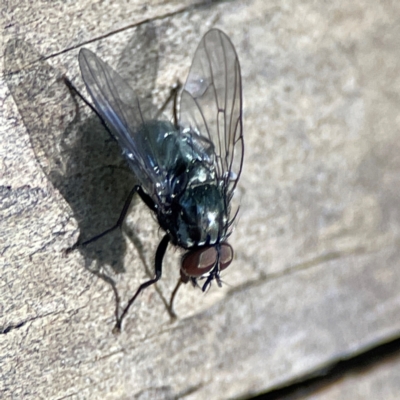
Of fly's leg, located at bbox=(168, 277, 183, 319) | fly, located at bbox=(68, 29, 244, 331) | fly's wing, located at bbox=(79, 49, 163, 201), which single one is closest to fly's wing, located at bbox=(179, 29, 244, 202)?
fly, located at bbox=(68, 29, 244, 331)

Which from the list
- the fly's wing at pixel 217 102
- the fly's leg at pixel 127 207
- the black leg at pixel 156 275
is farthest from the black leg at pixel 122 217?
the fly's wing at pixel 217 102

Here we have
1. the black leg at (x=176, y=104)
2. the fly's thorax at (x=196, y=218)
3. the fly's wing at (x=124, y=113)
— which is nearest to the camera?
the fly's wing at (x=124, y=113)

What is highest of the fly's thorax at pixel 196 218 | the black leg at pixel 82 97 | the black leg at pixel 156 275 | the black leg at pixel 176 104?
the black leg at pixel 82 97

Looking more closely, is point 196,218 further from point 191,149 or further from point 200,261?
point 191,149

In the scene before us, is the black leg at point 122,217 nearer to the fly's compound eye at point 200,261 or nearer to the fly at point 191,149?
the fly at point 191,149

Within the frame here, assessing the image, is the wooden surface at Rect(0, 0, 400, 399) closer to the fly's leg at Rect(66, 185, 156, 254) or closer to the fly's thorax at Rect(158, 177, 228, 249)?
the fly's leg at Rect(66, 185, 156, 254)

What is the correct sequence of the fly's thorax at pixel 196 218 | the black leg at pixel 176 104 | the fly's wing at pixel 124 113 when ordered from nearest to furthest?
the fly's wing at pixel 124 113, the fly's thorax at pixel 196 218, the black leg at pixel 176 104
